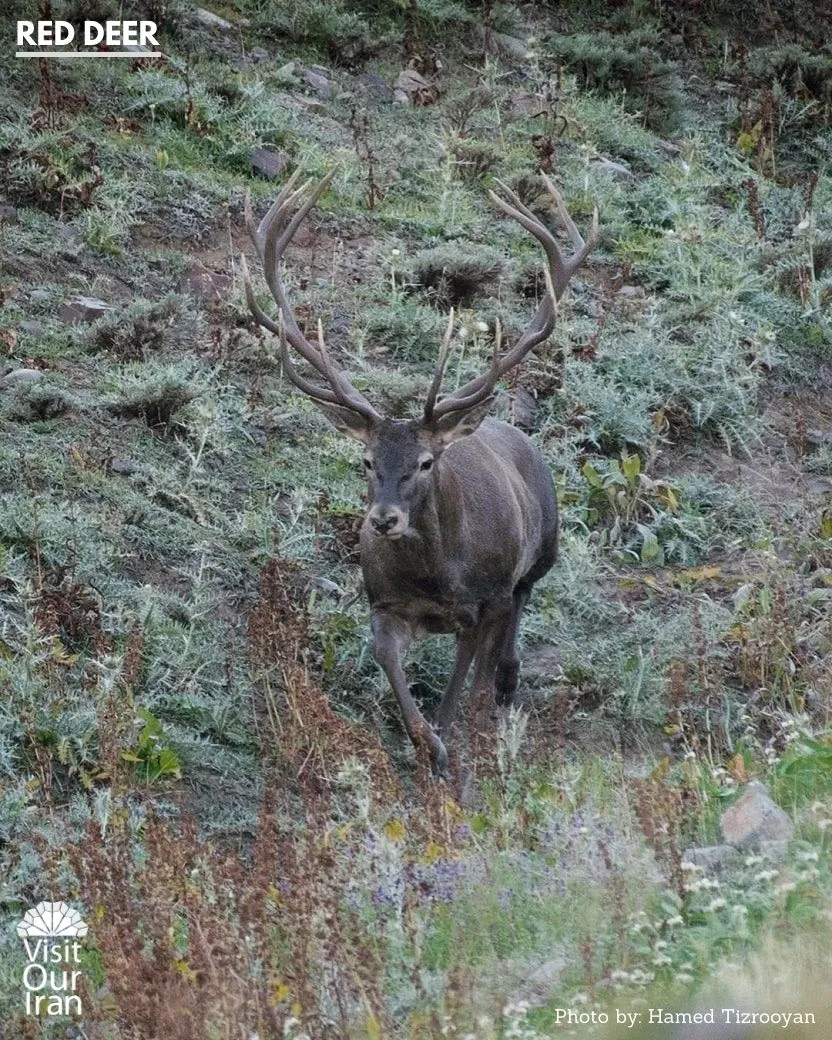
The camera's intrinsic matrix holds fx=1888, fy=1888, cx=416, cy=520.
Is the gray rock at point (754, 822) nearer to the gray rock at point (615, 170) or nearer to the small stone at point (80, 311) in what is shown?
the small stone at point (80, 311)

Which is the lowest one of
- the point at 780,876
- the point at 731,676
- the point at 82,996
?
the point at 731,676

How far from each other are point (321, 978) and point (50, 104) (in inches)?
383

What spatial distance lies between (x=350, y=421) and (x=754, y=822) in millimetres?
3558

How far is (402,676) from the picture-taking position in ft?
29.9

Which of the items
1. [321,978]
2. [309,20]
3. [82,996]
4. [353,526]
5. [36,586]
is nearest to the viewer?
[321,978]

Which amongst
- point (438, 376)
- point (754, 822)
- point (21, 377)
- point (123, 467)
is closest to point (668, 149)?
point (21, 377)

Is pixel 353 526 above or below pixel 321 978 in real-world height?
below

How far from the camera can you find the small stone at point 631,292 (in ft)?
45.4

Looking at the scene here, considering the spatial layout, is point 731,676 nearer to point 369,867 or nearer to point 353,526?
point 353,526

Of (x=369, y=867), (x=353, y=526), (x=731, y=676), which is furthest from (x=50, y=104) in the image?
(x=369, y=867)

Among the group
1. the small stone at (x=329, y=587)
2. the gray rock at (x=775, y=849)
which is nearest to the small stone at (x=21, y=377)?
the small stone at (x=329, y=587)

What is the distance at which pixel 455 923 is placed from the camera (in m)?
6.04

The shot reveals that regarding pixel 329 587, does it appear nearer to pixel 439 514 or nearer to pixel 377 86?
pixel 439 514

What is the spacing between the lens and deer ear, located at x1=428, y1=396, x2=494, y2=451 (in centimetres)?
912
